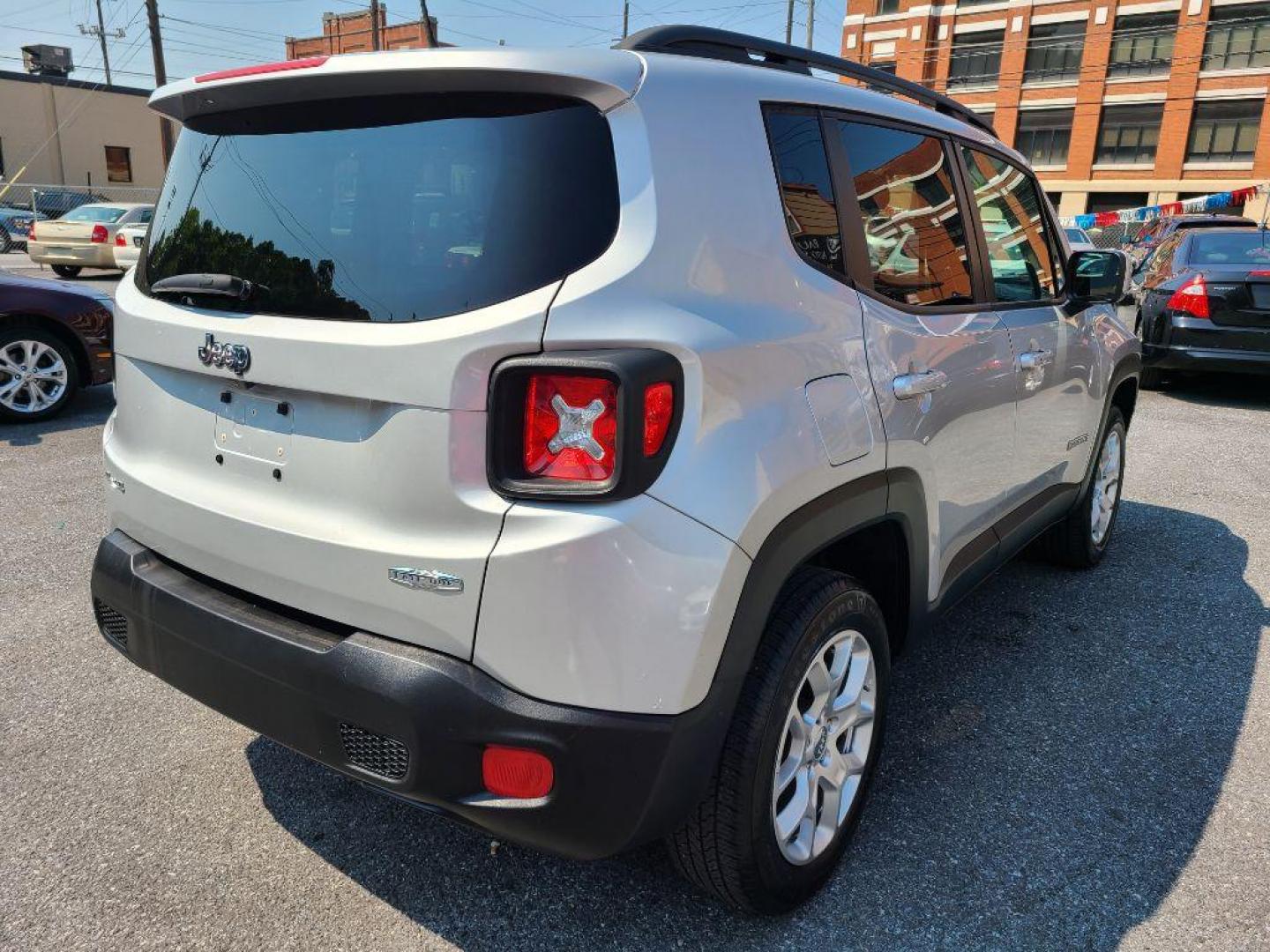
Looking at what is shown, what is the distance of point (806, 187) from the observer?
2.25 meters

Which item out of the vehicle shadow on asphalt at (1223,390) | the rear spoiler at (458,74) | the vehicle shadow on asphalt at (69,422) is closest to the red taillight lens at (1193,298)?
the vehicle shadow on asphalt at (1223,390)

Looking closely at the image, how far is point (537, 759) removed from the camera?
5.79 ft

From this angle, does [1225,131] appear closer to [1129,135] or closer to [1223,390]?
[1129,135]

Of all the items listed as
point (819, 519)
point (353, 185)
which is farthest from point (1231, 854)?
point (353, 185)

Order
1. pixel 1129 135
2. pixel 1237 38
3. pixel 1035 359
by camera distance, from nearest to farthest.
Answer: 1. pixel 1035 359
2. pixel 1237 38
3. pixel 1129 135

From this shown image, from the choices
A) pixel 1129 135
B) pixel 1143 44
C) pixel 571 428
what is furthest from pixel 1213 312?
pixel 1143 44

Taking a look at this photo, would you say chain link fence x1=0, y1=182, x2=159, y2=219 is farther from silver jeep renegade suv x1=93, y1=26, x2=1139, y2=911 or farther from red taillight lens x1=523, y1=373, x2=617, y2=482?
red taillight lens x1=523, y1=373, x2=617, y2=482

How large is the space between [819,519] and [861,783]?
81cm

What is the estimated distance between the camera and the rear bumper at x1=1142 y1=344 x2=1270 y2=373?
8.44 metres

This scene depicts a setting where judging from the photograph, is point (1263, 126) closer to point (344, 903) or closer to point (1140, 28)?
point (1140, 28)

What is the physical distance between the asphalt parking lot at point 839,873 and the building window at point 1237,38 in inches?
1766

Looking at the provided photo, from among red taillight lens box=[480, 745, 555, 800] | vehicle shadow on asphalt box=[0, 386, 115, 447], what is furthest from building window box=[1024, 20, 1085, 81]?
red taillight lens box=[480, 745, 555, 800]

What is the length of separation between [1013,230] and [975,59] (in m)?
49.0

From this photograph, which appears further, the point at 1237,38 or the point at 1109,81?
the point at 1109,81
